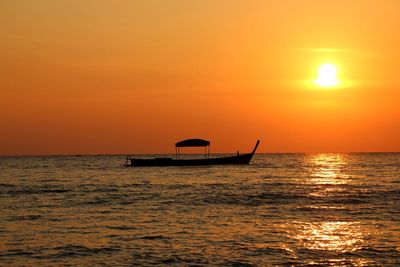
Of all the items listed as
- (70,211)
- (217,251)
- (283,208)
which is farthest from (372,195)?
(217,251)

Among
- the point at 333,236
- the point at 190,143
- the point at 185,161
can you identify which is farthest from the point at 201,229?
the point at 185,161

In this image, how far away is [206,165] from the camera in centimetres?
10238

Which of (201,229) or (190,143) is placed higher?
(190,143)

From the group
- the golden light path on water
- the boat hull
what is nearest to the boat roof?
the boat hull

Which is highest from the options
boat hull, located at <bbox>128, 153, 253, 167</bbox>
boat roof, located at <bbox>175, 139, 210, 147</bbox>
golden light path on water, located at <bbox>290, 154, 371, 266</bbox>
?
boat roof, located at <bbox>175, 139, 210, 147</bbox>

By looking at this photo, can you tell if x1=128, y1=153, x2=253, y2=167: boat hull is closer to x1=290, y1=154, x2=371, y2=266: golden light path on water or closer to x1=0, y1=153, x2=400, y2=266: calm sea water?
x1=0, y1=153, x2=400, y2=266: calm sea water

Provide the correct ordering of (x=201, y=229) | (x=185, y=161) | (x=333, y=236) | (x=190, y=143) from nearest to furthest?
(x=333, y=236), (x=201, y=229), (x=190, y=143), (x=185, y=161)

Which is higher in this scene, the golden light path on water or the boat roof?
the boat roof

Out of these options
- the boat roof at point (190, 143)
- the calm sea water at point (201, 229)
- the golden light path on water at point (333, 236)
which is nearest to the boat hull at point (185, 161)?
the boat roof at point (190, 143)

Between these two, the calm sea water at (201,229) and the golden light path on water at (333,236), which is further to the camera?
the golden light path on water at (333,236)

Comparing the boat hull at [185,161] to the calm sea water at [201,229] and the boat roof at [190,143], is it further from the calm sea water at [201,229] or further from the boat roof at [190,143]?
the calm sea water at [201,229]

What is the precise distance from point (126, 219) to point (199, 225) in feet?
14.6

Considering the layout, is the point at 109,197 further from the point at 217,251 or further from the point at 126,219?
the point at 217,251

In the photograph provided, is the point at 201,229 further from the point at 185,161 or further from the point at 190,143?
the point at 185,161
